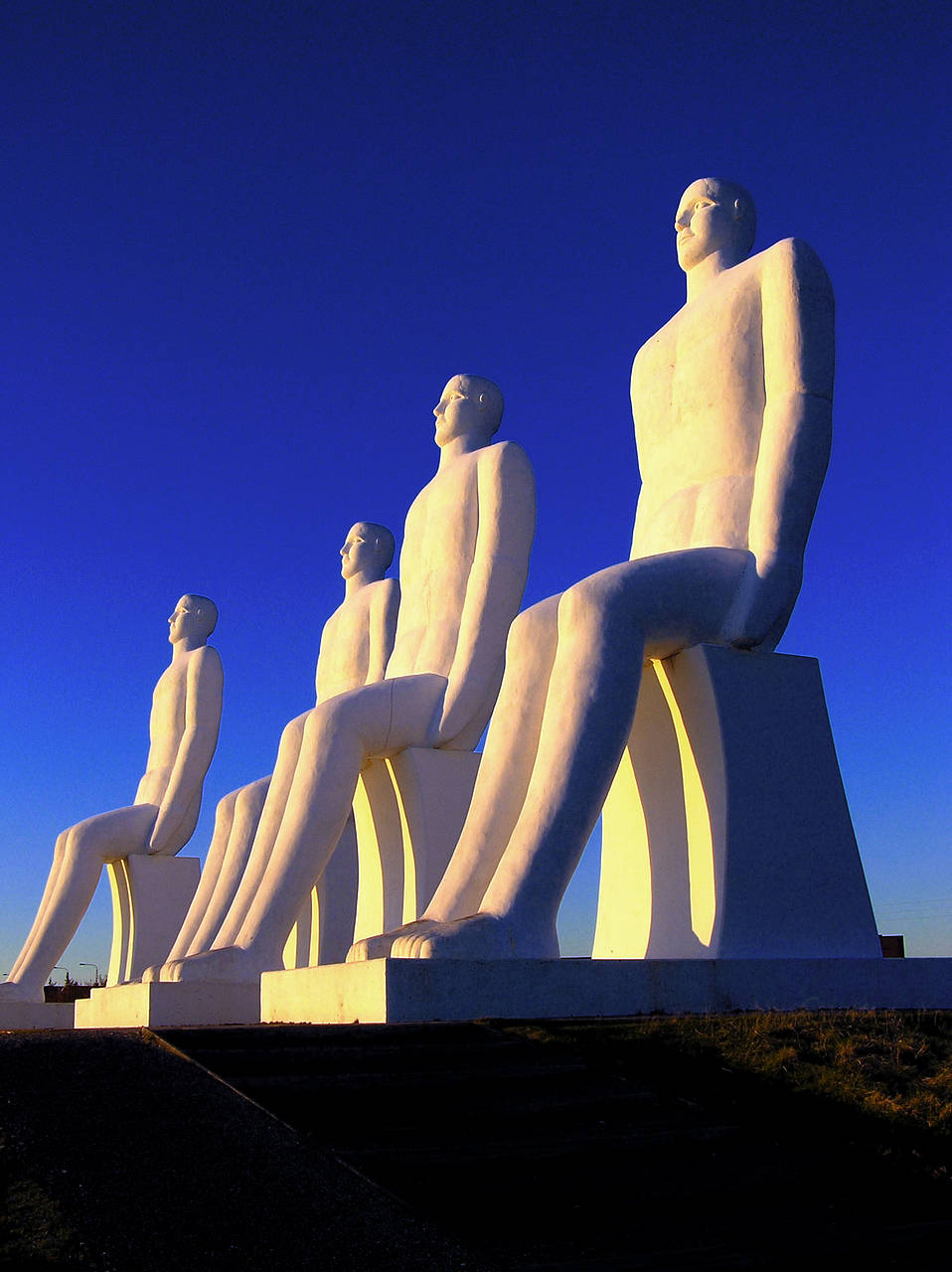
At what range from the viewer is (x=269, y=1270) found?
9.46 feet

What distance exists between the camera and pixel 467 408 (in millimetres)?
9742

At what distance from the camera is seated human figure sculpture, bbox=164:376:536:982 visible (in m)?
7.96

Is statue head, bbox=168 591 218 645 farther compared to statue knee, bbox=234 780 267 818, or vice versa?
statue head, bbox=168 591 218 645

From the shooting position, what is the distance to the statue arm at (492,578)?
864 centimetres

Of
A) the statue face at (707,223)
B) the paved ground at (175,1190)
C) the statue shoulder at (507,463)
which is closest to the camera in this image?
the paved ground at (175,1190)

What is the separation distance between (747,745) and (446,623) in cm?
307

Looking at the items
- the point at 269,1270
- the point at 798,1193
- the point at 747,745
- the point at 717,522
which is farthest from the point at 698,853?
the point at 269,1270

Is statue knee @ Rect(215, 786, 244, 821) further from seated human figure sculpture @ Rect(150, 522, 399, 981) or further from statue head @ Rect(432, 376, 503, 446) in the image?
statue head @ Rect(432, 376, 503, 446)

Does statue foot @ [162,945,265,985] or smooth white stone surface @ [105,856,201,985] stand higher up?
smooth white stone surface @ [105,856,201,985]

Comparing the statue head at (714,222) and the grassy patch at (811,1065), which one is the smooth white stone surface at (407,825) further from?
the grassy patch at (811,1065)

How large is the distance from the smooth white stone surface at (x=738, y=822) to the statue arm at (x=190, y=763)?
A: 20.9 feet

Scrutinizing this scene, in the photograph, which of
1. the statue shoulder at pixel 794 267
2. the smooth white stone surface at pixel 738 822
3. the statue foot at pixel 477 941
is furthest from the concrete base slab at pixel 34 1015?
the statue shoulder at pixel 794 267

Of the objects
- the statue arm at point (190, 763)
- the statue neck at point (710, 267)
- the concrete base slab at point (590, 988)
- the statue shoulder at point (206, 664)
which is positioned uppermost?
the statue neck at point (710, 267)

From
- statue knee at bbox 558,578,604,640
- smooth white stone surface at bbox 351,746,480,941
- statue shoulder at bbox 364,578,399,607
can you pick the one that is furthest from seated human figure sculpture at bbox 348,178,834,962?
statue shoulder at bbox 364,578,399,607
